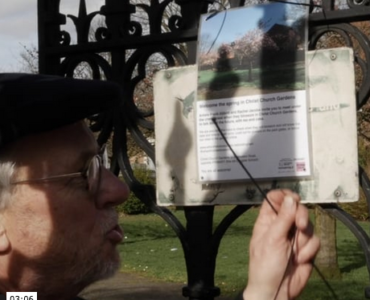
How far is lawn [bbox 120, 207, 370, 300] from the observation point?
10.4m

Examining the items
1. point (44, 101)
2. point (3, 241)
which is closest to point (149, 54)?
point (44, 101)

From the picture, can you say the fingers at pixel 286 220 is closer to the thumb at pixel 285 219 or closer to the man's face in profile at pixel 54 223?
the thumb at pixel 285 219

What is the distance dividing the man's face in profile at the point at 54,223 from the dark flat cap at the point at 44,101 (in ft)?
0.12

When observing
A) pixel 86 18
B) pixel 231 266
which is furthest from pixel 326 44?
pixel 231 266

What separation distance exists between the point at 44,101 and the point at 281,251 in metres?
0.59

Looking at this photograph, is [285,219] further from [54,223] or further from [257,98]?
[257,98]

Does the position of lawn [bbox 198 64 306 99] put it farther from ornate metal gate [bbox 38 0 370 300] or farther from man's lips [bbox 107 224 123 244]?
man's lips [bbox 107 224 123 244]

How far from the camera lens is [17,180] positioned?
1883mm

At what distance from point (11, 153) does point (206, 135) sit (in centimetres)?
142

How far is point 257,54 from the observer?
316cm

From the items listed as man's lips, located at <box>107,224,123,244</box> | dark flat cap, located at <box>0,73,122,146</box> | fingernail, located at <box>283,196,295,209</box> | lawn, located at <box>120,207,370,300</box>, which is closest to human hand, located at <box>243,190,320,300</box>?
fingernail, located at <box>283,196,295,209</box>

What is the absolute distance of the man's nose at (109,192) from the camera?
76.5 inches

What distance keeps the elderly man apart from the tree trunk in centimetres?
856

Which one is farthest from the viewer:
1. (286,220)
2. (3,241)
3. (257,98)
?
(257,98)
